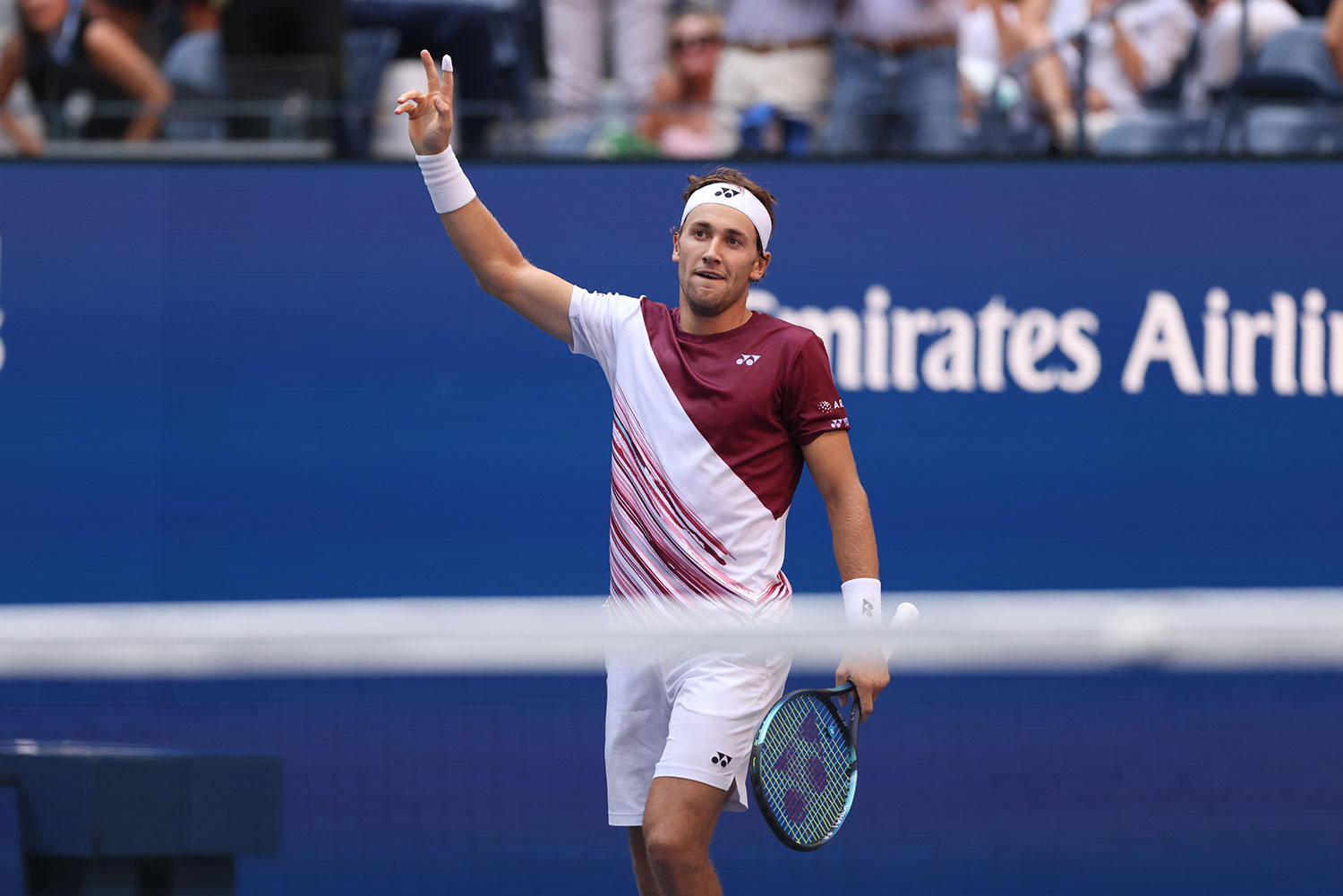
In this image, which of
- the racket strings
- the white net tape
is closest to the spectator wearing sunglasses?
the racket strings

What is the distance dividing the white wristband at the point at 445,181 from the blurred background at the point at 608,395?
214 cm

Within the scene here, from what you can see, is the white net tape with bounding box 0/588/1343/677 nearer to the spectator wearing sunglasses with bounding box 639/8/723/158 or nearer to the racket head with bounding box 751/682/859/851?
the racket head with bounding box 751/682/859/851

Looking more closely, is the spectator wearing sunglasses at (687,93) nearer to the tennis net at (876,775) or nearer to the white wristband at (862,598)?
the tennis net at (876,775)

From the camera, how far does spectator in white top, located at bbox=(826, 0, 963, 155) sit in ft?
18.9

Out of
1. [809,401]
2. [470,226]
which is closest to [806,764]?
[809,401]

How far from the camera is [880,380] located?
5879mm

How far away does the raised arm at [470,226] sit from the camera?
3771mm

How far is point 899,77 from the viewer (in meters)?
5.79

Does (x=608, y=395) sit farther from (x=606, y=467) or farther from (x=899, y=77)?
(x=899, y=77)

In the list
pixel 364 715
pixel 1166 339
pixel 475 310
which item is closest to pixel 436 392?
pixel 475 310

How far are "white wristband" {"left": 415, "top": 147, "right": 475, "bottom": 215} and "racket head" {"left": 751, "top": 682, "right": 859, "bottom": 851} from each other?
54.7 inches

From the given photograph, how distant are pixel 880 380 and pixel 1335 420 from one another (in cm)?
163

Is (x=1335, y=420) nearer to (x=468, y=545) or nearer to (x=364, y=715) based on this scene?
(x=468, y=545)

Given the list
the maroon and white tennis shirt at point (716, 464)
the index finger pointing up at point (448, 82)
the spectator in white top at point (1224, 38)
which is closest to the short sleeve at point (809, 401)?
the maroon and white tennis shirt at point (716, 464)
